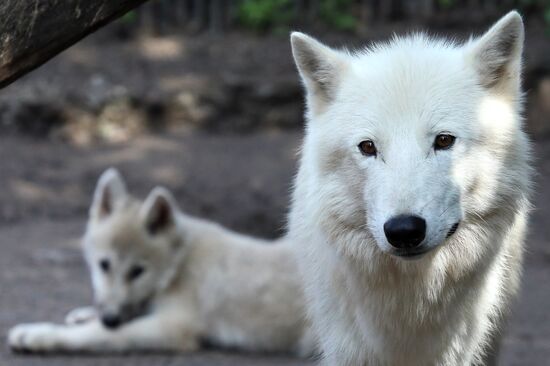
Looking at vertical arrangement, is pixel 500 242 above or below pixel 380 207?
below

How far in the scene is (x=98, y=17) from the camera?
4066 millimetres

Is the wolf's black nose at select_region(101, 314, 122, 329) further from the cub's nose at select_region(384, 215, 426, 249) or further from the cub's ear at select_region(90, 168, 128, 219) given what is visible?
the cub's nose at select_region(384, 215, 426, 249)

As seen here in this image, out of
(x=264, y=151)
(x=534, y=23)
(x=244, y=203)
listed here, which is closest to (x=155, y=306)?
(x=244, y=203)

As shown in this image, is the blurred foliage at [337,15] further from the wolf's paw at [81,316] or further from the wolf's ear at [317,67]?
the wolf's ear at [317,67]

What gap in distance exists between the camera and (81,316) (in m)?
7.13

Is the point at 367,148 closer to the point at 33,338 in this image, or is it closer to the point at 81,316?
the point at 33,338

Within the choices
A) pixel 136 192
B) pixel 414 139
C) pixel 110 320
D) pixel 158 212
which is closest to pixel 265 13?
pixel 136 192

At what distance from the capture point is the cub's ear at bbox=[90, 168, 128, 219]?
7230 mm

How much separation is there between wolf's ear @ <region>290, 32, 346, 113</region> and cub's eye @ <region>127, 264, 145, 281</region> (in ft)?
9.46

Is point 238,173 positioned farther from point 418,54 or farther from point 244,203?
point 418,54

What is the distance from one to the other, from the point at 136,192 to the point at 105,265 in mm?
3336

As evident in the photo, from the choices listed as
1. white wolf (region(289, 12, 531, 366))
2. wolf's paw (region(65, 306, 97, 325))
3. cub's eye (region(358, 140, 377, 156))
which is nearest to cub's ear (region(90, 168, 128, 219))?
wolf's paw (region(65, 306, 97, 325))

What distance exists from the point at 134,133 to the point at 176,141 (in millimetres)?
565

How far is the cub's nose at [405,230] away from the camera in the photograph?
371 cm
